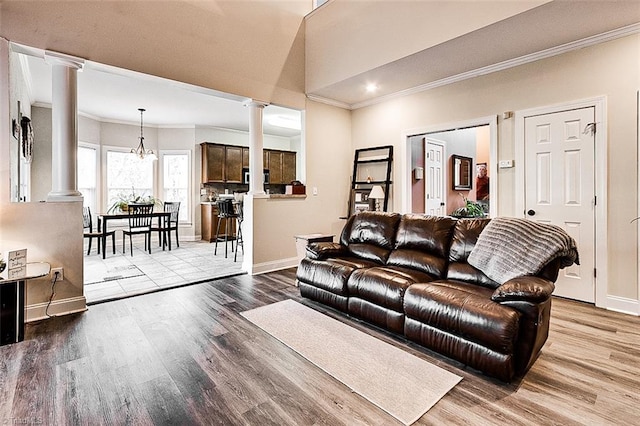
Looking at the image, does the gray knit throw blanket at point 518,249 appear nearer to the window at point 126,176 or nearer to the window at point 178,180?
the window at point 178,180

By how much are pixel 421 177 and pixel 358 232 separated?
236 centimetres

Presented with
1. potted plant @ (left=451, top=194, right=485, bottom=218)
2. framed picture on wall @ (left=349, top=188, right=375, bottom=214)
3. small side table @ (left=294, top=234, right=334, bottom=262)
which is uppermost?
framed picture on wall @ (left=349, top=188, right=375, bottom=214)

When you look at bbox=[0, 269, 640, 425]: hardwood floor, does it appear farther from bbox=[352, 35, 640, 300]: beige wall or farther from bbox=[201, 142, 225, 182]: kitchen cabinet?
bbox=[201, 142, 225, 182]: kitchen cabinet

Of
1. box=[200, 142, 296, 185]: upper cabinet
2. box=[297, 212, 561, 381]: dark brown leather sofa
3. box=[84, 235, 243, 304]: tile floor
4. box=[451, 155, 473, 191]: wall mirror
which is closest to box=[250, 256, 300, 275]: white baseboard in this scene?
box=[84, 235, 243, 304]: tile floor

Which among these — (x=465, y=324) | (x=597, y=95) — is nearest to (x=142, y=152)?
(x=465, y=324)

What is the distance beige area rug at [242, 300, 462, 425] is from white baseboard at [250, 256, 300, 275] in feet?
5.20

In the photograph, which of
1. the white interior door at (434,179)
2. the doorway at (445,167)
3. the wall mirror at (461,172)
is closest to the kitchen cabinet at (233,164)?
the doorway at (445,167)

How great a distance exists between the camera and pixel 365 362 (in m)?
2.29

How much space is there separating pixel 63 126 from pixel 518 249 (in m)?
4.19

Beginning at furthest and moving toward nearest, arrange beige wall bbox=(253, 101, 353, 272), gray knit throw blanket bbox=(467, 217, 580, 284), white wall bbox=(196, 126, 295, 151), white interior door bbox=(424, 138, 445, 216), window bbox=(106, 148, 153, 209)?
white wall bbox=(196, 126, 295, 151), window bbox=(106, 148, 153, 209), white interior door bbox=(424, 138, 445, 216), beige wall bbox=(253, 101, 353, 272), gray knit throw blanket bbox=(467, 217, 580, 284)

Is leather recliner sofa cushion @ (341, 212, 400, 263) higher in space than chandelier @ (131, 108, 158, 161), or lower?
lower

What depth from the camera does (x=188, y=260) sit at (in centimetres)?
570

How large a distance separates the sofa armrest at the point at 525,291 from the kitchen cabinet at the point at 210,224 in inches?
256

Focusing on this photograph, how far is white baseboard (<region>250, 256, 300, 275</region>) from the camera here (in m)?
4.77
